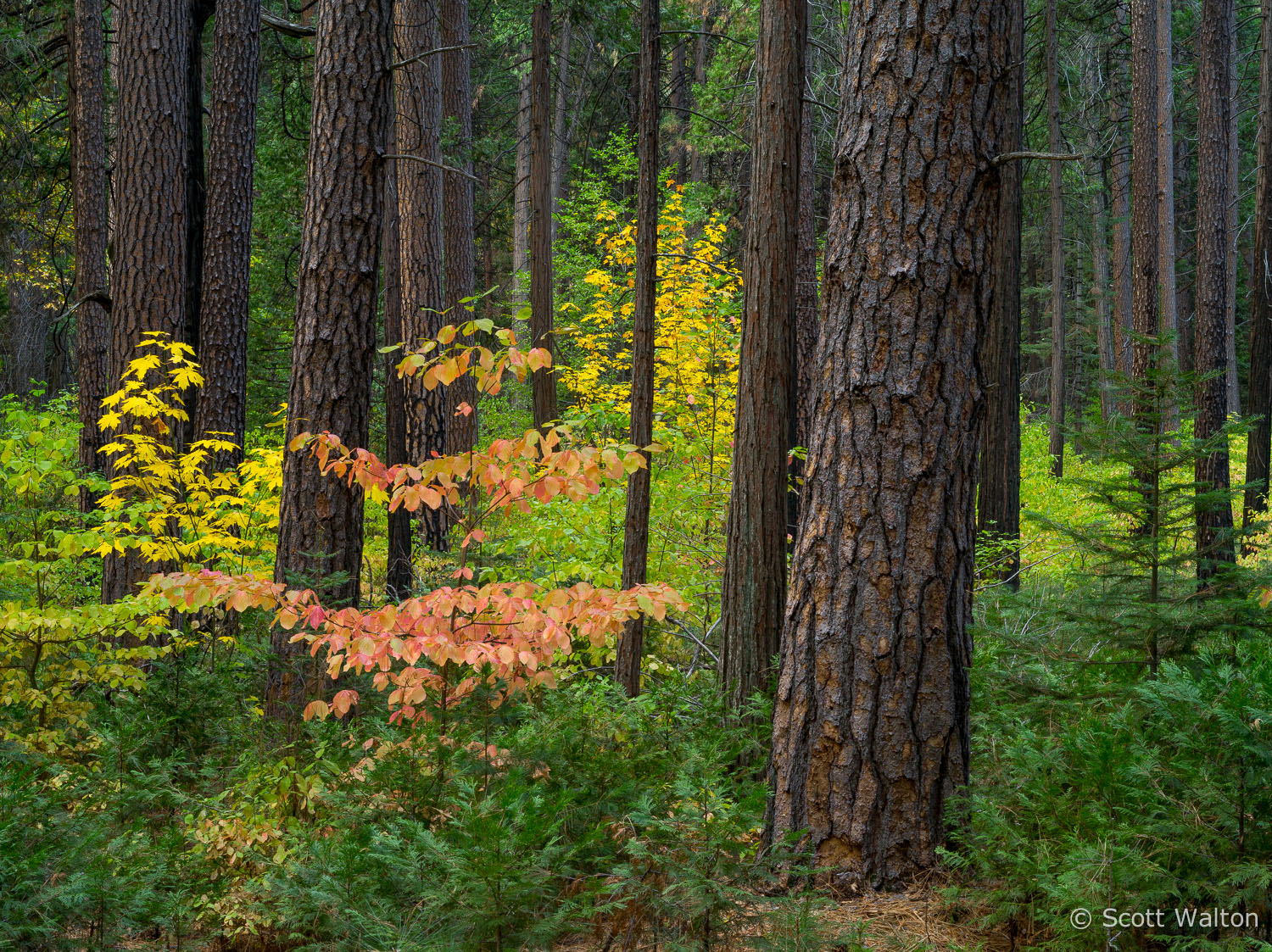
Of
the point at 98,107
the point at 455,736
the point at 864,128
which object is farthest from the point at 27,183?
the point at 864,128

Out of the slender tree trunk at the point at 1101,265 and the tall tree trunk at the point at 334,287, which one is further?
the slender tree trunk at the point at 1101,265

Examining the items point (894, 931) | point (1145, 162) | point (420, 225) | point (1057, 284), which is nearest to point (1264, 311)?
point (1145, 162)

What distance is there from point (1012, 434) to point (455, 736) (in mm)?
8711

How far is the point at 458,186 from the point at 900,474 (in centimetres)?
981

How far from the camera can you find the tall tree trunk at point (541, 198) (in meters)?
11.2

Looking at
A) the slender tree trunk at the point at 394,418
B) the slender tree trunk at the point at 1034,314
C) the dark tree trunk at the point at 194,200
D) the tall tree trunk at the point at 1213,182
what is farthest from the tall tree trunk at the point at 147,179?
the slender tree trunk at the point at 1034,314

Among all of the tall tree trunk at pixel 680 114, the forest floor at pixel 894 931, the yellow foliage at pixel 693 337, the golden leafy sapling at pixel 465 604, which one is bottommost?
the forest floor at pixel 894 931

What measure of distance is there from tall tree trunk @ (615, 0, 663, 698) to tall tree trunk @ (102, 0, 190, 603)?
179 inches

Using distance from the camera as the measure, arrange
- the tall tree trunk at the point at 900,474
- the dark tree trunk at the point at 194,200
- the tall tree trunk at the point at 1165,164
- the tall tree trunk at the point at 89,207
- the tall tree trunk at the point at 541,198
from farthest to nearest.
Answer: the tall tree trunk at the point at 1165,164 < the tall tree trunk at the point at 541,198 < the tall tree trunk at the point at 89,207 < the dark tree trunk at the point at 194,200 < the tall tree trunk at the point at 900,474

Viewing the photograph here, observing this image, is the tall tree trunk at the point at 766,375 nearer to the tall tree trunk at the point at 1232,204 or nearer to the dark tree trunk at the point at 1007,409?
the dark tree trunk at the point at 1007,409

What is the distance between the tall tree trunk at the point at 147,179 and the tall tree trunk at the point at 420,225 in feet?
9.02

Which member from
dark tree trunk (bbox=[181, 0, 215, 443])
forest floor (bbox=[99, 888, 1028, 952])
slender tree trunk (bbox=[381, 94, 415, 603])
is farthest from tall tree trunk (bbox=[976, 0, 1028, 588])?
dark tree trunk (bbox=[181, 0, 215, 443])

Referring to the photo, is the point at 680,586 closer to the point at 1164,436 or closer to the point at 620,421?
the point at 620,421

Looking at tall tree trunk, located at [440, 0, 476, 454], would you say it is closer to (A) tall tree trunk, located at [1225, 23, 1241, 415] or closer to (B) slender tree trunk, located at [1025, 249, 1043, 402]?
(A) tall tree trunk, located at [1225, 23, 1241, 415]
